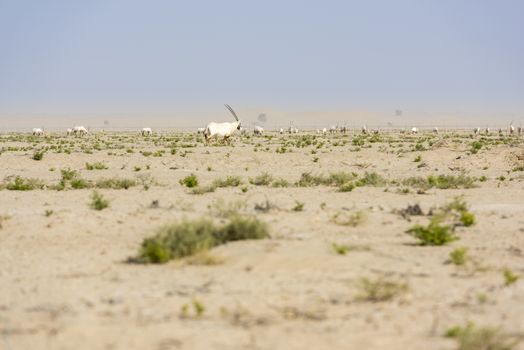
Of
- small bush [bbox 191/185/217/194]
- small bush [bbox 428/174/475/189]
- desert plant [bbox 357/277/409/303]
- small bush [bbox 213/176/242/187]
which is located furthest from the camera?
small bush [bbox 213/176/242/187]

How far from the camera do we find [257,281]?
27.9 ft

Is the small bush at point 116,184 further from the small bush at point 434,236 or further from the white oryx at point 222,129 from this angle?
the white oryx at point 222,129

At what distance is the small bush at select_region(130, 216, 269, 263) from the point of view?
9727 mm

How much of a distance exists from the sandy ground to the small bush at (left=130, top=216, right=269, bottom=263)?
0.74ft

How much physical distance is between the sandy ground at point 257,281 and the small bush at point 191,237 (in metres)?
0.23

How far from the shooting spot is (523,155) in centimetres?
2894

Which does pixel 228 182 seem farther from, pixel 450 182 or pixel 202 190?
pixel 450 182

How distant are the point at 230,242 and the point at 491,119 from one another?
169 metres

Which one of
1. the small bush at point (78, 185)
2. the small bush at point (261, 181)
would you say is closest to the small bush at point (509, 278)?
the small bush at point (261, 181)

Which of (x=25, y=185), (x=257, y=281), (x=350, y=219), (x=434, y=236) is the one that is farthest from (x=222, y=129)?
(x=257, y=281)

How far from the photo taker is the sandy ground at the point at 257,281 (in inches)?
261

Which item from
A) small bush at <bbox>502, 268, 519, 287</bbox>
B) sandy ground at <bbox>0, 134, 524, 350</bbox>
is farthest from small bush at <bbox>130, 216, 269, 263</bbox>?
small bush at <bbox>502, 268, 519, 287</bbox>

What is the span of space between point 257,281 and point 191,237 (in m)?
1.73

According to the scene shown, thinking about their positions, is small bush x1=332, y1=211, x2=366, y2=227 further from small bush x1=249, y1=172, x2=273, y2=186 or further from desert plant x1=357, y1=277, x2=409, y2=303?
small bush x1=249, y1=172, x2=273, y2=186
